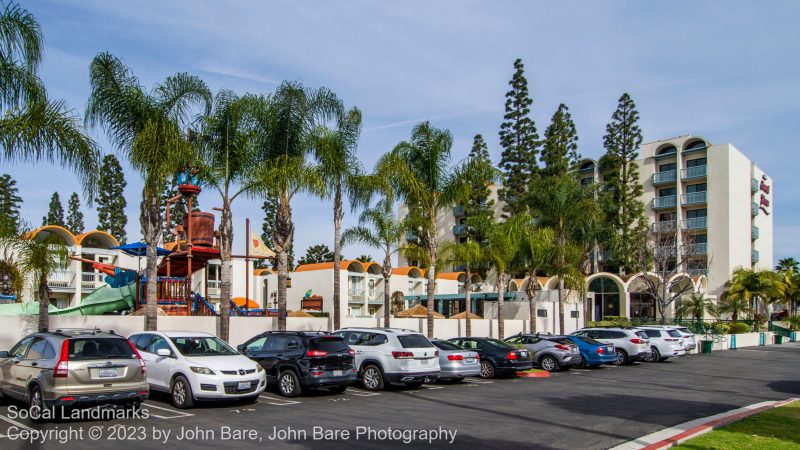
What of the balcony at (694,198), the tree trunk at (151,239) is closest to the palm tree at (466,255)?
the tree trunk at (151,239)

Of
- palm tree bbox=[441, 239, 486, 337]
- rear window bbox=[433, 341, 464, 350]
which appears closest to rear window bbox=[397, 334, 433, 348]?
rear window bbox=[433, 341, 464, 350]

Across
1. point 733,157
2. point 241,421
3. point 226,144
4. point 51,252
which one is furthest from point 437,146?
point 733,157

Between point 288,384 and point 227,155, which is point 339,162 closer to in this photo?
point 227,155

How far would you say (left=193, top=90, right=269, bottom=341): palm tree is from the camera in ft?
73.6

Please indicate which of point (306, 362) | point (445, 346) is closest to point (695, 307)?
point (445, 346)

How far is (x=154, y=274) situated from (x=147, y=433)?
953cm

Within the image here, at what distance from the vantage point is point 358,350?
59.0 ft

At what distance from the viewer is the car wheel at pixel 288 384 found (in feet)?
51.7

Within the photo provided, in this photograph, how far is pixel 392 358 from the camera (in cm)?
1734

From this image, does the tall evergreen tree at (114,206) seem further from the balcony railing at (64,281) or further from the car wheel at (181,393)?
the car wheel at (181,393)

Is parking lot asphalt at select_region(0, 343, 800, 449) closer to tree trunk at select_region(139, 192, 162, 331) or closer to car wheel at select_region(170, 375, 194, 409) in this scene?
car wheel at select_region(170, 375, 194, 409)

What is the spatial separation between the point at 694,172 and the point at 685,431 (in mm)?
58821

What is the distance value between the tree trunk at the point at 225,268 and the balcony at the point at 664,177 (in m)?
54.5

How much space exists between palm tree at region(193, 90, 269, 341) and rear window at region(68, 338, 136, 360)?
9.92 metres
